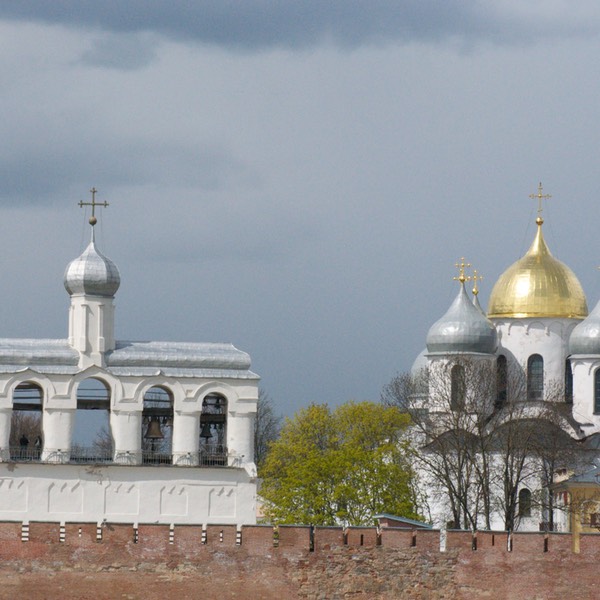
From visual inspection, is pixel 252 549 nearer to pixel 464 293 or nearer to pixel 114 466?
pixel 114 466

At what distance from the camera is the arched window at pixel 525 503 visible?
222ft

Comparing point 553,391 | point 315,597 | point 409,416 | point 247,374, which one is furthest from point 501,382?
point 315,597

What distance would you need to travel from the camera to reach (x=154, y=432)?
5597cm

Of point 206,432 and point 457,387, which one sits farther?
point 457,387

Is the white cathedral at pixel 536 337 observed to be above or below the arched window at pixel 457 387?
above

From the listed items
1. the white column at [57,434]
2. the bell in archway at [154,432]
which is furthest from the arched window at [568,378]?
the white column at [57,434]

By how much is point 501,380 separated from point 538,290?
414cm

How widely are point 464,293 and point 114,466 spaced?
27.4 meters

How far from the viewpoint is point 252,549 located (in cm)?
4519

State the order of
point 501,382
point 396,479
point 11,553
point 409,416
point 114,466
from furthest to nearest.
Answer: point 501,382 < point 409,416 < point 396,479 < point 114,466 < point 11,553

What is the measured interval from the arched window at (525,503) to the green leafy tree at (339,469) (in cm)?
400

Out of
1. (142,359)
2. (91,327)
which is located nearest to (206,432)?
(142,359)

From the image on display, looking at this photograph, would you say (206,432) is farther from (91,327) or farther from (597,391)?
(597,391)

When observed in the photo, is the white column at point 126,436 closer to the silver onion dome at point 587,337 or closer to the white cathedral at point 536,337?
the white cathedral at point 536,337
